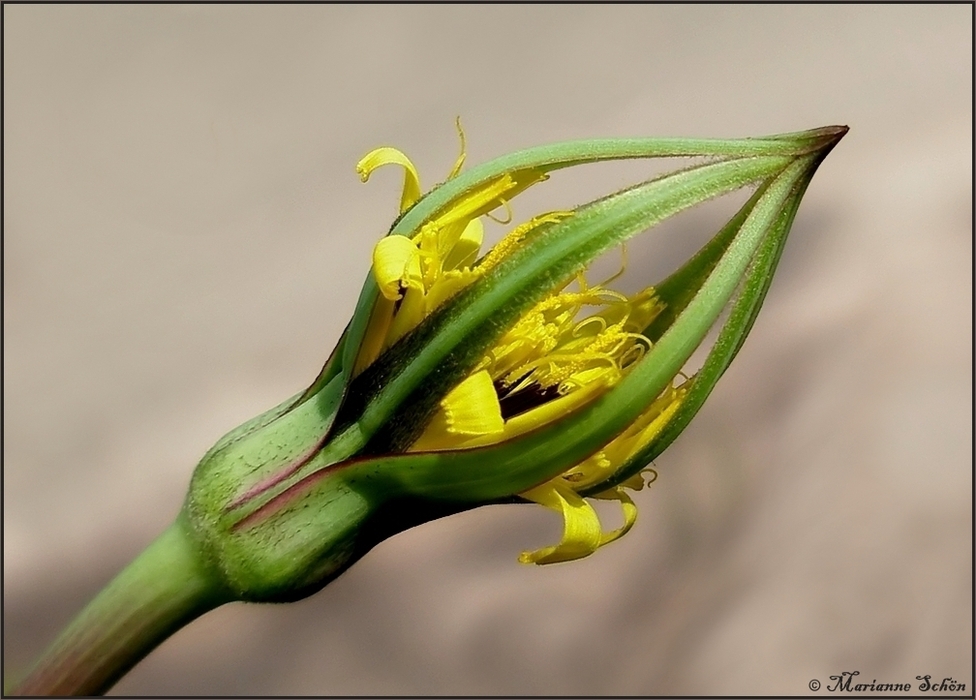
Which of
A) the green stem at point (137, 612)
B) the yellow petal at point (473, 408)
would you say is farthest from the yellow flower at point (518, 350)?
the green stem at point (137, 612)

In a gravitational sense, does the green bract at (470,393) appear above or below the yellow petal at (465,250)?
below

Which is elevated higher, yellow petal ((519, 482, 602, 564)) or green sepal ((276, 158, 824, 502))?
green sepal ((276, 158, 824, 502))

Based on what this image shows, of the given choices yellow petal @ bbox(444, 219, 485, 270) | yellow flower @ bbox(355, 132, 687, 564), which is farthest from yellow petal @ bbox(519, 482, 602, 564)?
yellow petal @ bbox(444, 219, 485, 270)

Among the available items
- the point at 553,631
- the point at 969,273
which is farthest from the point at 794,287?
the point at 553,631

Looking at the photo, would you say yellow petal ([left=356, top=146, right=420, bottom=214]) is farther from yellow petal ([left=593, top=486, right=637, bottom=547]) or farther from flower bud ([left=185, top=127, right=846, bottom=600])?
yellow petal ([left=593, top=486, right=637, bottom=547])

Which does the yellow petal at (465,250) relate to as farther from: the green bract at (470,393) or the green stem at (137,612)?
the green stem at (137,612)

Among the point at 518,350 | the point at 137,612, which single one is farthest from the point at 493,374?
the point at 137,612

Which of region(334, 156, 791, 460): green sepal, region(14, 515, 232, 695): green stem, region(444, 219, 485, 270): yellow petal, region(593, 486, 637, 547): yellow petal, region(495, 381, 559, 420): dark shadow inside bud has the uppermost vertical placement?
region(444, 219, 485, 270): yellow petal

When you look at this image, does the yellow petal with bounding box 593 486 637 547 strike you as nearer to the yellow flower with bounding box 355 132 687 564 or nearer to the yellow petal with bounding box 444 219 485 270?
the yellow flower with bounding box 355 132 687 564
